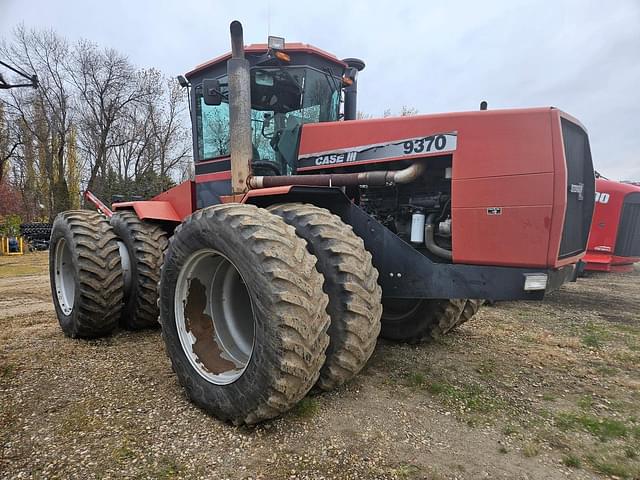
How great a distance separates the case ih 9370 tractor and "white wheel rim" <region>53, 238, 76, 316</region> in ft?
1.77

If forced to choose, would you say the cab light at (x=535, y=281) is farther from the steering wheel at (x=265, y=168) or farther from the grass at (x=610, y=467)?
the steering wheel at (x=265, y=168)

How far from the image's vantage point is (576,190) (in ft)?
9.79

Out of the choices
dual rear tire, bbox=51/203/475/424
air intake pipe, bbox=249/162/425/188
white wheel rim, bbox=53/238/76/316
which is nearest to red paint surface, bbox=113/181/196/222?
white wheel rim, bbox=53/238/76/316

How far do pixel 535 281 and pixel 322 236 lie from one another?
52.9 inches

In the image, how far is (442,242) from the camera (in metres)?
3.22

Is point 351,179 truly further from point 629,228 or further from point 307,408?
point 629,228

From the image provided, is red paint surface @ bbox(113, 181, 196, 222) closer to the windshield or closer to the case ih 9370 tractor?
the case ih 9370 tractor

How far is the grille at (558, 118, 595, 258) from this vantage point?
2.89m

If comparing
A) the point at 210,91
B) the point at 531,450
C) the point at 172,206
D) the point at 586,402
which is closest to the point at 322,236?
the point at 531,450

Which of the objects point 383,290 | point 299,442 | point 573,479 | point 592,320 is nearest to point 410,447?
point 299,442

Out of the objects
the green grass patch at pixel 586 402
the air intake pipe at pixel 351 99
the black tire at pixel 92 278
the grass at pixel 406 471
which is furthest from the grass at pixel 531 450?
the black tire at pixel 92 278

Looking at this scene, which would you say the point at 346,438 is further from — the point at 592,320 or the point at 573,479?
the point at 592,320

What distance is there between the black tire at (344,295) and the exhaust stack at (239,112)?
1.18 metres

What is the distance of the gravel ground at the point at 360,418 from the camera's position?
2332 millimetres
